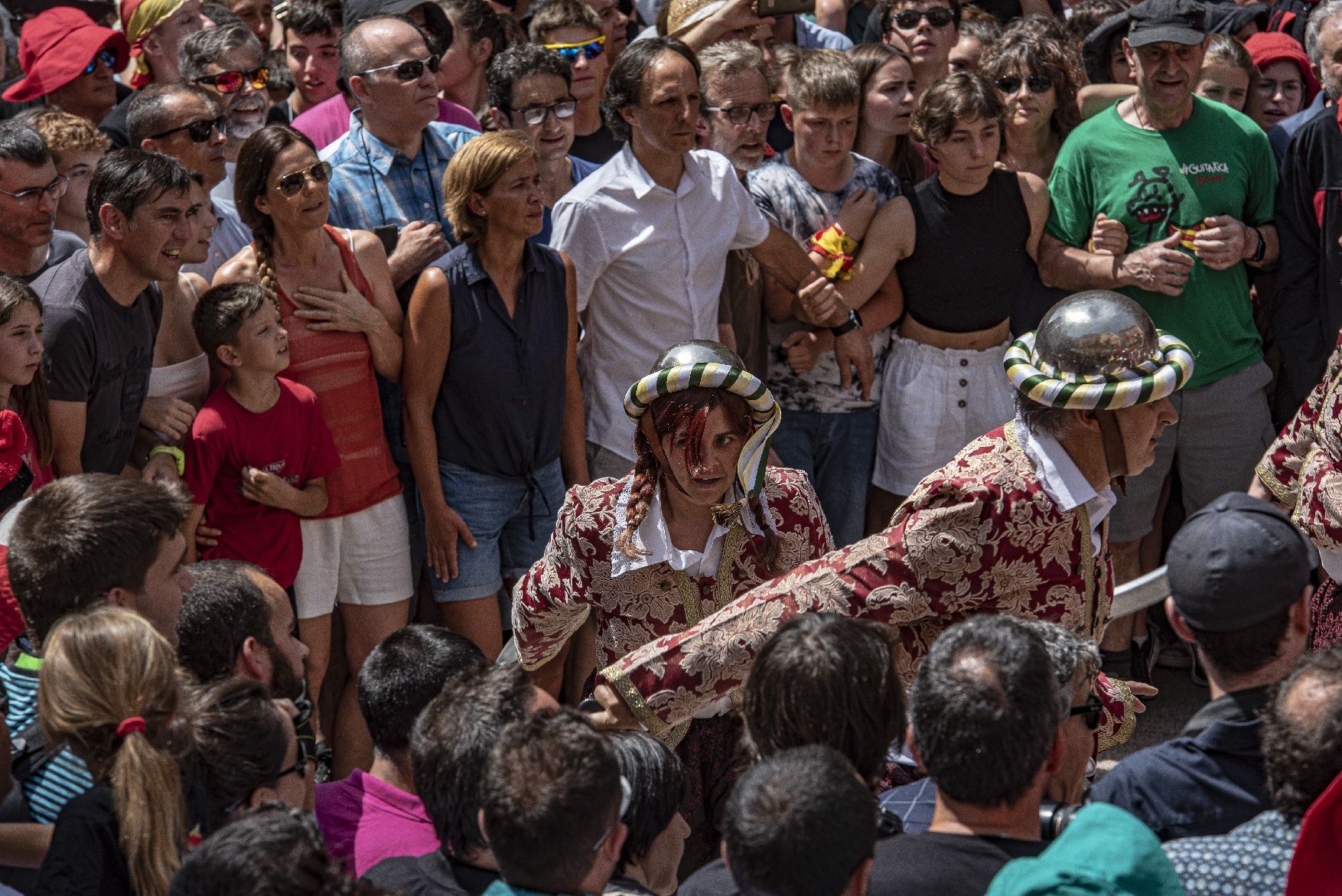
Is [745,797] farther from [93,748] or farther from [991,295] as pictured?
[991,295]

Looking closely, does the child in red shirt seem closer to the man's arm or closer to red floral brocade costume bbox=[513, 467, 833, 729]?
the man's arm

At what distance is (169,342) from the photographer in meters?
4.80

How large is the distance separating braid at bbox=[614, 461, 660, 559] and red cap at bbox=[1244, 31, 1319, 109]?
4.01m

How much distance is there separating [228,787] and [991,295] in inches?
142

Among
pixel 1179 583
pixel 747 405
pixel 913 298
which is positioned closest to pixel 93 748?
pixel 747 405

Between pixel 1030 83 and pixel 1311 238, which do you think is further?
pixel 1030 83

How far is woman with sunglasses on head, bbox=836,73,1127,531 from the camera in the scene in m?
5.66

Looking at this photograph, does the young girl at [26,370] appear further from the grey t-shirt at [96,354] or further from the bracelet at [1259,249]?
the bracelet at [1259,249]

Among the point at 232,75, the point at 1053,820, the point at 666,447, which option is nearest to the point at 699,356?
the point at 666,447

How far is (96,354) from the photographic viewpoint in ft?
14.4

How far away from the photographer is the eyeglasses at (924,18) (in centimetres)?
671

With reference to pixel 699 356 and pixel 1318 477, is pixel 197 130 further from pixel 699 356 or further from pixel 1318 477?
pixel 1318 477

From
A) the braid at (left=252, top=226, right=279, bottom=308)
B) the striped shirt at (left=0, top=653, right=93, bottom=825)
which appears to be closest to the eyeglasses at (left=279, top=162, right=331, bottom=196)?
the braid at (left=252, top=226, right=279, bottom=308)

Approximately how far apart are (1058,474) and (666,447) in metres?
0.88
